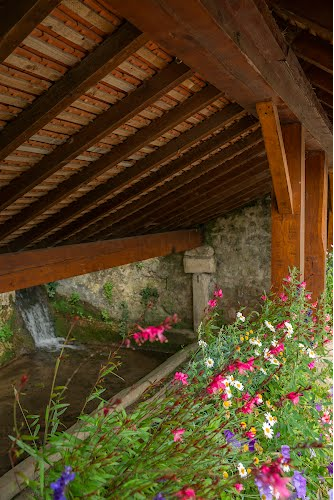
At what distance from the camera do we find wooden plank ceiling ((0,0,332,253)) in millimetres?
1858

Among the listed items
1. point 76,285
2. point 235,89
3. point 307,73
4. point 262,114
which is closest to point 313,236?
point 307,73

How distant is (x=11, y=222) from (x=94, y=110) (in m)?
1.29

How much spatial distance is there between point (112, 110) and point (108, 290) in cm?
510

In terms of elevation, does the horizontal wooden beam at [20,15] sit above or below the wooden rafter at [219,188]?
above

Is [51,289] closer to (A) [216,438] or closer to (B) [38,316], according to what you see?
(B) [38,316]

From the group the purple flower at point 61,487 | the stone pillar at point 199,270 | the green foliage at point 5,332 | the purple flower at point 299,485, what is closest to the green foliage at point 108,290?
the stone pillar at point 199,270

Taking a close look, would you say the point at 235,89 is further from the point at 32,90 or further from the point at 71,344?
the point at 71,344

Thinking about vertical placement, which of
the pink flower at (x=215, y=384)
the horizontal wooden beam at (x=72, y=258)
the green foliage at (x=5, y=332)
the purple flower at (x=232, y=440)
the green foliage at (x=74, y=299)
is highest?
the horizontal wooden beam at (x=72, y=258)

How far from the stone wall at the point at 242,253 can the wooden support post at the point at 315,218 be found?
7.06 ft

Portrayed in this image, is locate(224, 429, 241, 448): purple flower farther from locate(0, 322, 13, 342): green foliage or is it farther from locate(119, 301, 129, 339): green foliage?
locate(119, 301, 129, 339): green foliage

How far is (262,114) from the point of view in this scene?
2.57m

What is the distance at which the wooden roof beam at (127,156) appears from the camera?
2.89 meters

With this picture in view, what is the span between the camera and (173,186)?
420 cm

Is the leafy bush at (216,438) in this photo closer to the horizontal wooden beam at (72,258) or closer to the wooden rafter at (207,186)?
the wooden rafter at (207,186)
